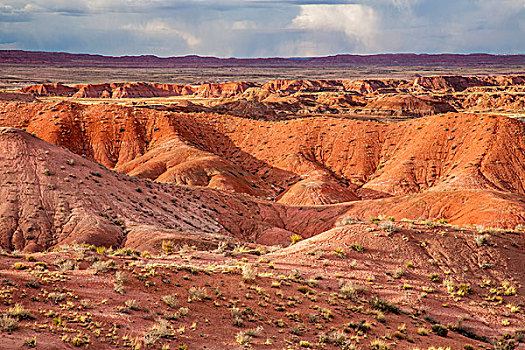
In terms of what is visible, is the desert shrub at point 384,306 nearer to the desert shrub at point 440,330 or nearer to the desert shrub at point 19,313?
the desert shrub at point 440,330

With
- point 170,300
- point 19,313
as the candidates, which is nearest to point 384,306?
point 170,300

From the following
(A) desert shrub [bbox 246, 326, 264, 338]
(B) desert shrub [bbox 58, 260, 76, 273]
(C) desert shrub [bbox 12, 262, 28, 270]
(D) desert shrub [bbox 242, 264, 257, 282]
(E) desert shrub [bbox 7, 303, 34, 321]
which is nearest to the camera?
(E) desert shrub [bbox 7, 303, 34, 321]

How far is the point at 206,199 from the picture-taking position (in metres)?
41.0

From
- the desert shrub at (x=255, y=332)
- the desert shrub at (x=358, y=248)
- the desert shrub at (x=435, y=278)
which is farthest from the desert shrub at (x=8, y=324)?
the desert shrub at (x=435, y=278)

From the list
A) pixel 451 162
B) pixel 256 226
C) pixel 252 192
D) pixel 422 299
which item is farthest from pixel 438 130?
pixel 422 299

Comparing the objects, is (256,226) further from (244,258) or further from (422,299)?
(422,299)

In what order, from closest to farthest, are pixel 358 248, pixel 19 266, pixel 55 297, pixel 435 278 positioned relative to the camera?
1. pixel 55 297
2. pixel 19 266
3. pixel 435 278
4. pixel 358 248

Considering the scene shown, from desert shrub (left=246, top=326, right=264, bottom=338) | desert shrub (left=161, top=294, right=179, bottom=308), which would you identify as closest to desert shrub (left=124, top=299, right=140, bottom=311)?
desert shrub (left=161, top=294, right=179, bottom=308)

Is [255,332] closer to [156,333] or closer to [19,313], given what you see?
[156,333]

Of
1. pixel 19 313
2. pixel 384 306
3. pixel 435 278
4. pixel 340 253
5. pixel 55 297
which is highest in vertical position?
pixel 19 313

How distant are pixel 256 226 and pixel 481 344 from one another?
26.5 m

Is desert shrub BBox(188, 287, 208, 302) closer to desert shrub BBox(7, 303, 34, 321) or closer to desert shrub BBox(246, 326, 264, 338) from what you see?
desert shrub BBox(246, 326, 264, 338)

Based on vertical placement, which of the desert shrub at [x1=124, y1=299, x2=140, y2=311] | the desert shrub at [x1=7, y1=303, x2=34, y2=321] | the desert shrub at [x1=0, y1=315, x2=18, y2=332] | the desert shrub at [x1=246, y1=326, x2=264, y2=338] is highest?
the desert shrub at [x1=0, y1=315, x2=18, y2=332]

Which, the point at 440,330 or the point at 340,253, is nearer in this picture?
the point at 440,330
